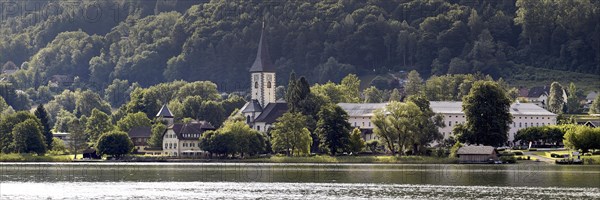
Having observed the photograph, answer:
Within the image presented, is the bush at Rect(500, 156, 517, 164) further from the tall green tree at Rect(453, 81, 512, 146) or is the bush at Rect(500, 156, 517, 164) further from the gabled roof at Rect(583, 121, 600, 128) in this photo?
the gabled roof at Rect(583, 121, 600, 128)

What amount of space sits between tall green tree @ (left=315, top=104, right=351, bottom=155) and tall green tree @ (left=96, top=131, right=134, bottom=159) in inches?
844

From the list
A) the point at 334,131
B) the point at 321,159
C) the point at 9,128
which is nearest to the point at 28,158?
the point at 9,128

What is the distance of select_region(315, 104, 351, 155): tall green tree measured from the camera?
460 ft

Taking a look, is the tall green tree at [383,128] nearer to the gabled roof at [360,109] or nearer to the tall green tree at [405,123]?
the tall green tree at [405,123]

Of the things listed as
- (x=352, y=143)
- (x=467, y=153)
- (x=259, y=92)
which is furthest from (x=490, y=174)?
(x=259, y=92)

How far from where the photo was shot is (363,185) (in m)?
87.4

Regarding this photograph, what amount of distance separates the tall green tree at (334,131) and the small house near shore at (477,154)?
14.1 m

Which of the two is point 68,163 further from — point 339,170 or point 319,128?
point 339,170

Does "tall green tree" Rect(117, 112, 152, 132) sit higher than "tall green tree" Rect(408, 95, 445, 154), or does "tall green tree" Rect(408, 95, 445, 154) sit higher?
"tall green tree" Rect(117, 112, 152, 132)

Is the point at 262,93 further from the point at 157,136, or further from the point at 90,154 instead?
the point at 90,154

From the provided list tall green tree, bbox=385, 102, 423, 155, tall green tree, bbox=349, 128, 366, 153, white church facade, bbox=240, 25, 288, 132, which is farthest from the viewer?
white church facade, bbox=240, 25, 288, 132

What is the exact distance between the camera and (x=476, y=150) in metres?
131

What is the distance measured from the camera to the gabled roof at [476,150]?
130m

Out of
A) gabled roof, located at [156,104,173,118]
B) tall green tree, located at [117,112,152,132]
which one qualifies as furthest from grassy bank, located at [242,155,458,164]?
gabled roof, located at [156,104,173,118]
